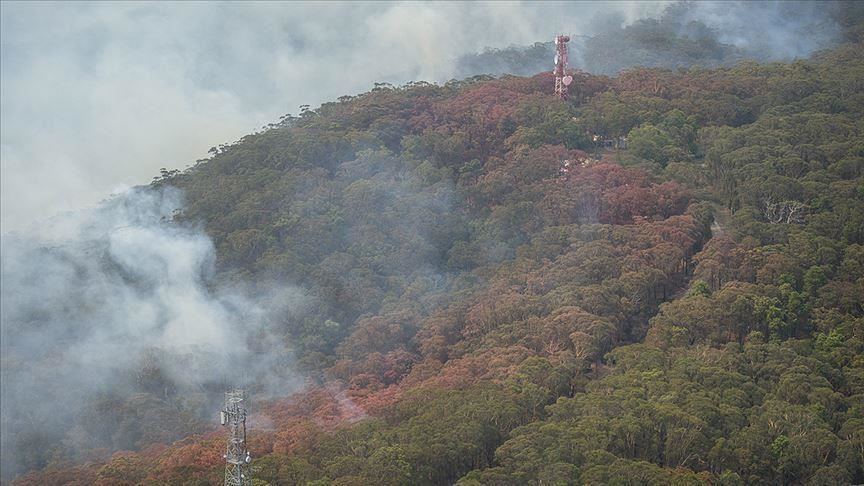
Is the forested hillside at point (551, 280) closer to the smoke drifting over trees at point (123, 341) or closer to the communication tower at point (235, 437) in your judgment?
the smoke drifting over trees at point (123, 341)

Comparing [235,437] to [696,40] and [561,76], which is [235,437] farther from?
[696,40]

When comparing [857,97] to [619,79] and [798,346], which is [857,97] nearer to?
[619,79]

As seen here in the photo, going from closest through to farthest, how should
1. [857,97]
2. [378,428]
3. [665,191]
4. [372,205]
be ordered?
[378,428]
[665,191]
[372,205]
[857,97]

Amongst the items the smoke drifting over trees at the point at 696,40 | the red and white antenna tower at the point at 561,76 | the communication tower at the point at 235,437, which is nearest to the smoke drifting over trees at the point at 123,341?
the communication tower at the point at 235,437

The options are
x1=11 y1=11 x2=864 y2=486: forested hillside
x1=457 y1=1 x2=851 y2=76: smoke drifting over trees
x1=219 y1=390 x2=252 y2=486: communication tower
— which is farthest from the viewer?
x1=457 y1=1 x2=851 y2=76: smoke drifting over trees

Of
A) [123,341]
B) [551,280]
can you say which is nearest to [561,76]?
[551,280]

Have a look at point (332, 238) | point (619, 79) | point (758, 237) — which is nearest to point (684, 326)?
point (758, 237)

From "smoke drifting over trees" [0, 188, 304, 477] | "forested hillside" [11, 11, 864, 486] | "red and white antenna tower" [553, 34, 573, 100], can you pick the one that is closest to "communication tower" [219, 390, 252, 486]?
"forested hillside" [11, 11, 864, 486]

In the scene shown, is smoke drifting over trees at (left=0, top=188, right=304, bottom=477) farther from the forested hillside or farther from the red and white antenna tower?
the red and white antenna tower
